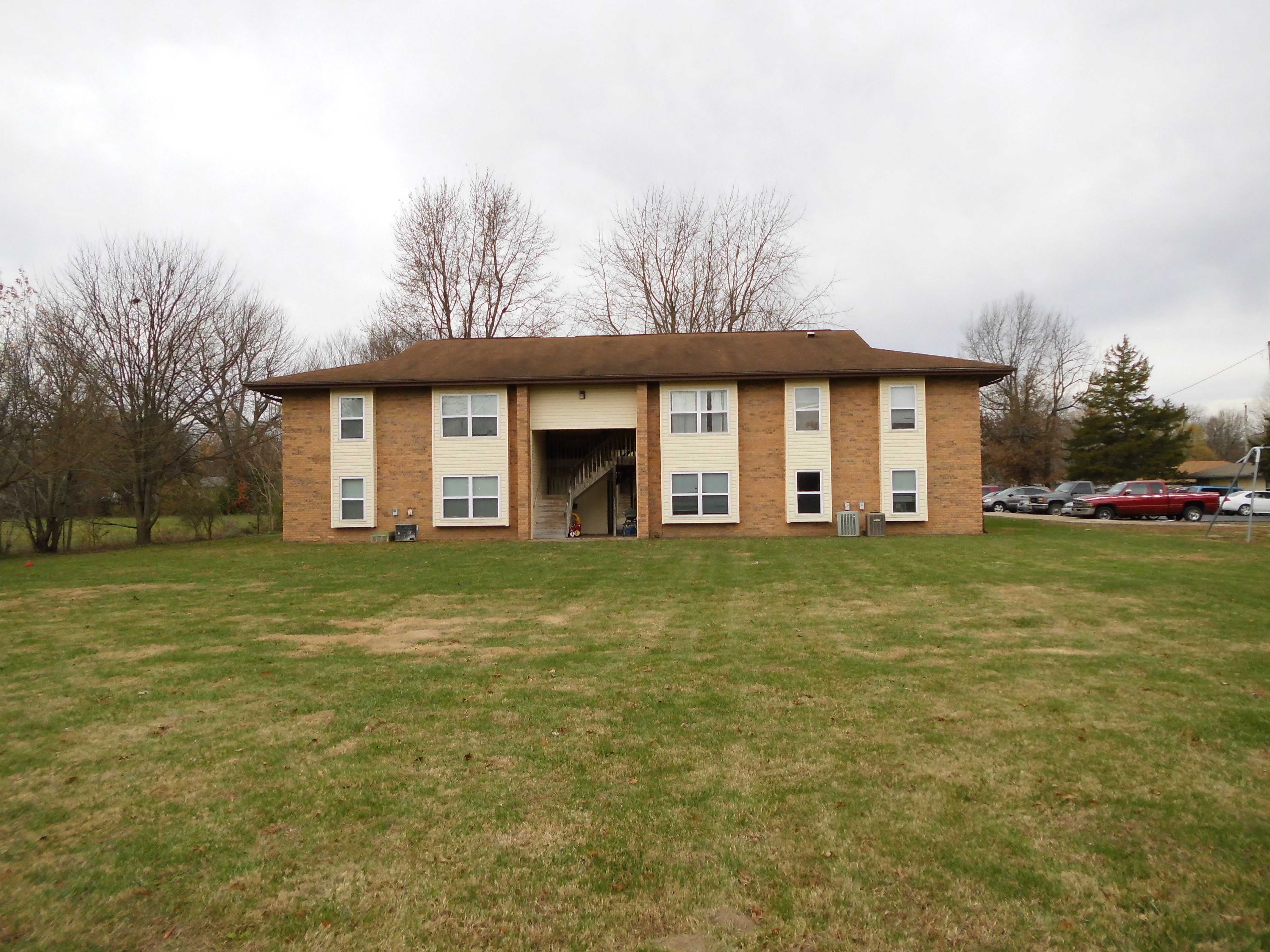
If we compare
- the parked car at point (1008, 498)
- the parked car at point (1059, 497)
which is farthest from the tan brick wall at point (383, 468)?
the parked car at point (1008, 498)

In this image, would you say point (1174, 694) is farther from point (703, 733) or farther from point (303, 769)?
point (303, 769)

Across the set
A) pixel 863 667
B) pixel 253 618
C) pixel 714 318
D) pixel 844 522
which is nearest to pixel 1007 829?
pixel 863 667

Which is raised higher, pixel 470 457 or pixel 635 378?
pixel 635 378

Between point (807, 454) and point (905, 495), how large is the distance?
337 cm

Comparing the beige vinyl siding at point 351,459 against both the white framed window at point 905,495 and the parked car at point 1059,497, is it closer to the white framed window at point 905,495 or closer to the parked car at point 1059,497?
the white framed window at point 905,495

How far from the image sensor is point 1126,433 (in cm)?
4997

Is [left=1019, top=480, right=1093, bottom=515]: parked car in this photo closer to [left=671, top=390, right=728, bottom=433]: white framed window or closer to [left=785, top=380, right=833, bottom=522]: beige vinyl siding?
[left=785, top=380, right=833, bottom=522]: beige vinyl siding

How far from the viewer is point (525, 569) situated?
16.3 meters

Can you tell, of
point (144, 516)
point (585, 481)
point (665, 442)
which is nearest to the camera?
point (665, 442)

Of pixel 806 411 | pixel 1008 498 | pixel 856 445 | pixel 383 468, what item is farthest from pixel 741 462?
pixel 1008 498

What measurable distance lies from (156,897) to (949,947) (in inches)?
138

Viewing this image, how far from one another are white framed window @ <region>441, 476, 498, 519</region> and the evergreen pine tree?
4232cm

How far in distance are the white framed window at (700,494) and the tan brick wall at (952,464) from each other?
17.1ft

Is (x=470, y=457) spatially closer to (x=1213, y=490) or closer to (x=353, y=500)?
(x=353, y=500)
